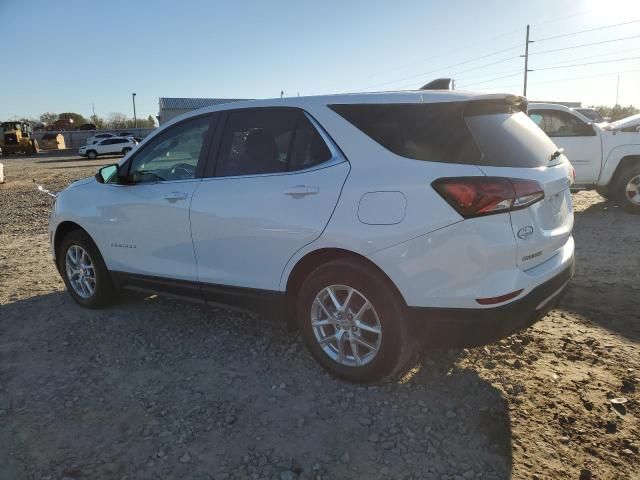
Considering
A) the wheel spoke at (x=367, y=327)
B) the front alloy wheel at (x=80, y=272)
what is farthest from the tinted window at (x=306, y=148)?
the front alloy wheel at (x=80, y=272)

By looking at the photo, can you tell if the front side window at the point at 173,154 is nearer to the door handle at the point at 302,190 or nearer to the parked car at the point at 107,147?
the door handle at the point at 302,190

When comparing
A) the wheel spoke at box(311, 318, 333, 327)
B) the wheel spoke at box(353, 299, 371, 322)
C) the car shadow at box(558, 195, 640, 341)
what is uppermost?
the wheel spoke at box(353, 299, 371, 322)

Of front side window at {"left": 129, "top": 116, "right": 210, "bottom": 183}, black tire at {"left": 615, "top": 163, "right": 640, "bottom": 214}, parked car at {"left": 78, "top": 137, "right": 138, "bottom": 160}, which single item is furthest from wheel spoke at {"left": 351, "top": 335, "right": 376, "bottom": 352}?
parked car at {"left": 78, "top": 137, "right": 138, "bottom": 160}

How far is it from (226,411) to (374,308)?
108 cm

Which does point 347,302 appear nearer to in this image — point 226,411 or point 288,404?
point 288,404

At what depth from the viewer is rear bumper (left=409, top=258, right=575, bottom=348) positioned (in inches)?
104

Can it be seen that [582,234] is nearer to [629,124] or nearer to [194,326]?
[629,124]

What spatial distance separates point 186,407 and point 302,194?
148 centimetres

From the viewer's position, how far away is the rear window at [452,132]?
8.98 feet

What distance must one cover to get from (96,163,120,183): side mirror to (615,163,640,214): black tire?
25.6 ft

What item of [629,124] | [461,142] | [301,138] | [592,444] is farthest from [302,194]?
[629,124]

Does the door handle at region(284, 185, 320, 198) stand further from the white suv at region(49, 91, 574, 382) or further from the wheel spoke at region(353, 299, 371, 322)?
the wheel spoke at region(353, 299, 371, 322)

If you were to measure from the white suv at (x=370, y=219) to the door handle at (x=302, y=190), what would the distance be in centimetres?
1

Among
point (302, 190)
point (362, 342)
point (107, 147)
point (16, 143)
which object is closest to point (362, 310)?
point (362, 342)
